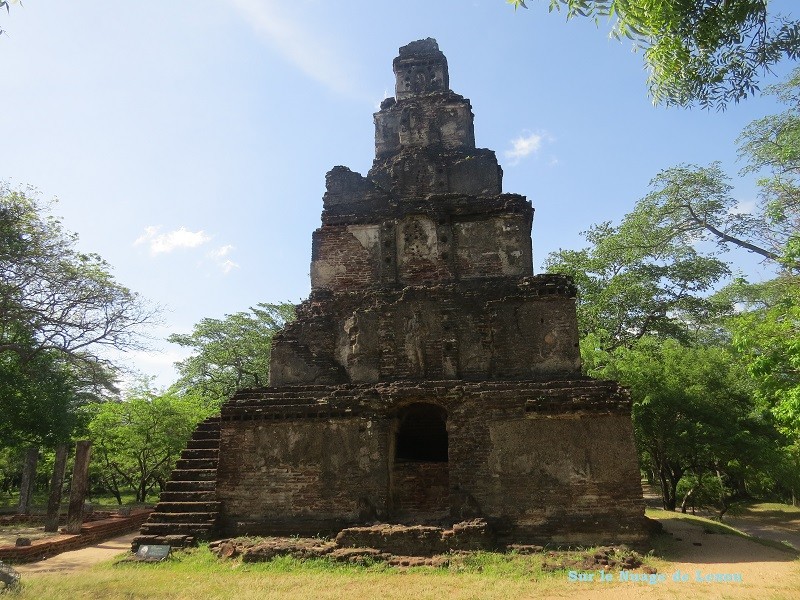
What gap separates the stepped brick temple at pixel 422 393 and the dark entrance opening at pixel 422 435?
40mm

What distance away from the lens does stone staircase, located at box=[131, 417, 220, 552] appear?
10.3m

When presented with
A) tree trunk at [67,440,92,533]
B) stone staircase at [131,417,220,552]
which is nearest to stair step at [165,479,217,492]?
stone staircase at [131,417,220,552]

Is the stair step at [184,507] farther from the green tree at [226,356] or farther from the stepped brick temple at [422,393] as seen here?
the green tree at [226,356]

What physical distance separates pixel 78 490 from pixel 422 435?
31.3 ft

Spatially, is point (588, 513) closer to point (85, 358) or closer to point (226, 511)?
point (226, 511)

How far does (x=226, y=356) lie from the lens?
103 ft

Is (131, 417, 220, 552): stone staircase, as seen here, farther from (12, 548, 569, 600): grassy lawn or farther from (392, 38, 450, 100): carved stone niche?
(392, 38, 450, 100): carved stone niche

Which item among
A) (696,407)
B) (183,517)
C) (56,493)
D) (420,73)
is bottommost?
(183,517)

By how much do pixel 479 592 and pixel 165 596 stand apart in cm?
416

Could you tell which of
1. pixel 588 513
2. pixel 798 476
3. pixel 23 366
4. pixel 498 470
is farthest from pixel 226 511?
pixel 798 476

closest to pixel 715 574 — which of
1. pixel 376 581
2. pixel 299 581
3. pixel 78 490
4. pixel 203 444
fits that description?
pixel 376 581

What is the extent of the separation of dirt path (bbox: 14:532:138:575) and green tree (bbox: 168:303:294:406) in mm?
17331

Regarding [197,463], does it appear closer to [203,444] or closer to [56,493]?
[203,444]

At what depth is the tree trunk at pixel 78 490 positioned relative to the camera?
13805 millimetres
